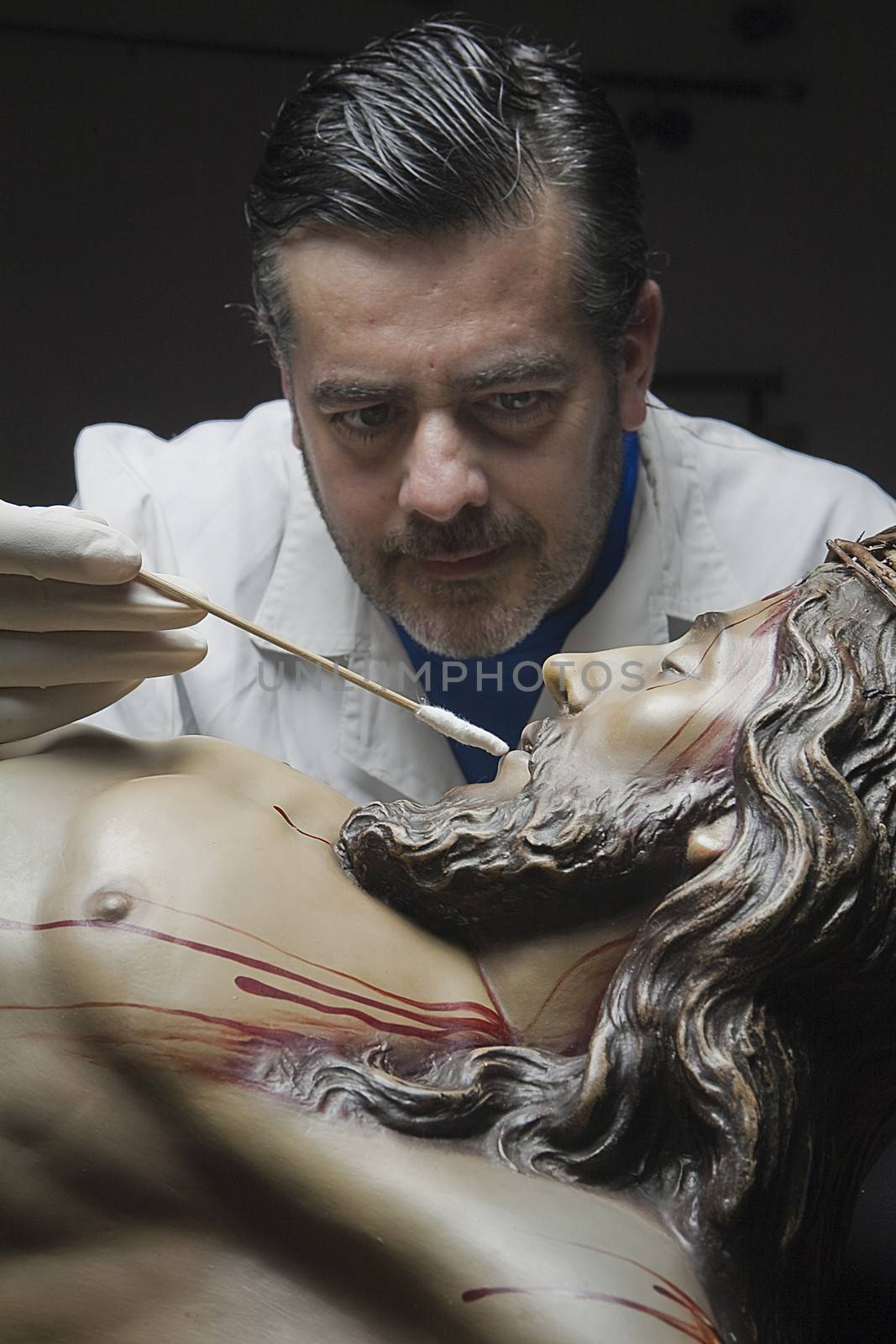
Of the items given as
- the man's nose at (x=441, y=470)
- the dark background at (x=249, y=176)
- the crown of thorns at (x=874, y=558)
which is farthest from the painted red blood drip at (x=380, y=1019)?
the dark background at (x=249, y=176)

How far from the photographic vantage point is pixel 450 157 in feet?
6.00

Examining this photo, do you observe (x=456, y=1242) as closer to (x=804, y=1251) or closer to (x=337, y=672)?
(x=804, y=1251)

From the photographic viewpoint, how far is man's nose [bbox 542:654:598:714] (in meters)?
1.38

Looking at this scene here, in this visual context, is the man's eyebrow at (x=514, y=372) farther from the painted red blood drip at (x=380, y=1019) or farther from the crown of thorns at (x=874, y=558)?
the painted red blood drip at (x=380, y=1019)

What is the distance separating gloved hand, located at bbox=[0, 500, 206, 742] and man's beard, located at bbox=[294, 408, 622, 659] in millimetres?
576

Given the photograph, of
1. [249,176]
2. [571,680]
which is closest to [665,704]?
[571,680]

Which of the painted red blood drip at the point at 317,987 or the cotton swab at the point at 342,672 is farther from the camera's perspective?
the cotton swab at the point at 342,672

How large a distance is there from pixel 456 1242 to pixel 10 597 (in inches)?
26.7

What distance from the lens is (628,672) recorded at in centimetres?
139

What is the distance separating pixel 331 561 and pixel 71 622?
92cm

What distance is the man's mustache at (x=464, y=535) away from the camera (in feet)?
6.38

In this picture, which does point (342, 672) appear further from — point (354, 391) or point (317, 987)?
point (354, 391)

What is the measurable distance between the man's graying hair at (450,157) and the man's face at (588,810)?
0.71m

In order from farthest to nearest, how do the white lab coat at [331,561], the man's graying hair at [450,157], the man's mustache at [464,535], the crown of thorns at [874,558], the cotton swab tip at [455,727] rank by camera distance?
the white lab coat at [331,561] → the man's mustache at [464,535] → the man's graying hair at [450,157] → the cotton swab tip at [455,727] → the crown of thorns at [874,558]
